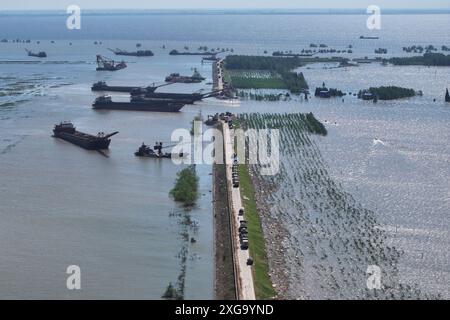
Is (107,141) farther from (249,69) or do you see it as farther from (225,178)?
(249,69)

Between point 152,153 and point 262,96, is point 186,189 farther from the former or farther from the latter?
point 262,96

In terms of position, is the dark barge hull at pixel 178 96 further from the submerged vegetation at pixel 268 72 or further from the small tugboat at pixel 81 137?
the small tugboat at pixel 81 137

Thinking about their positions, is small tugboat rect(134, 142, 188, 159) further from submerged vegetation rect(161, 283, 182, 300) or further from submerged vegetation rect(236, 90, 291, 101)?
submerged vegetation rect(236, 90, 291, 101)

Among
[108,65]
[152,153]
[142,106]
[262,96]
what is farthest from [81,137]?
[108,65]

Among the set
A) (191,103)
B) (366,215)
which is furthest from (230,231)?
(191,103)

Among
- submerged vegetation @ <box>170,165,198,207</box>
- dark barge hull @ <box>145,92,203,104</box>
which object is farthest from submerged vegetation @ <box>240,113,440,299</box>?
dark barge hull @ <box>145,92,203,104</box>
